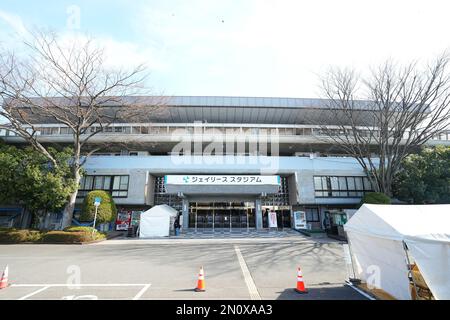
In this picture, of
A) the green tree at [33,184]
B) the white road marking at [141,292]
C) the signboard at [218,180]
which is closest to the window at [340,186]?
the signboard at [218,180]

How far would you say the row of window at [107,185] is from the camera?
22.3 metres

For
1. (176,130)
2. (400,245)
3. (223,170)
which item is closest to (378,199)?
(223,170)

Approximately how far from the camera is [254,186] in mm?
20344

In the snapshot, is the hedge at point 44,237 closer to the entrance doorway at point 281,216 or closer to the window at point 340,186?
the entrance doorway at point 281,216

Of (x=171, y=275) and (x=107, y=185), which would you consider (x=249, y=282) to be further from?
(x=107, y=185)

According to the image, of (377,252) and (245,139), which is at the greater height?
(245,139)

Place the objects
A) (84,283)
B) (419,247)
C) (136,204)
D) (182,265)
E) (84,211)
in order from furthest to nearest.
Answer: (136,204)
(84,211)
(182,265)
(84,283)
(419,247)

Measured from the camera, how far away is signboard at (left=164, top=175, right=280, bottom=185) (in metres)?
20.0

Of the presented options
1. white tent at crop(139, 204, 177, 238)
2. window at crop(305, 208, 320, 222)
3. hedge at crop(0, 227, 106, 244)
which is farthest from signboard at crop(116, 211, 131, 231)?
window at crop(305, 208, 320, 222)

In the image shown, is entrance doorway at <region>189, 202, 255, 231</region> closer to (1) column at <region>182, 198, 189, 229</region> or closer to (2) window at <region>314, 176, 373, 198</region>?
(1) column at <region>182, 198, 189, 229</region>

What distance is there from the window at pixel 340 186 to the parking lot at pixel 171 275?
12481 mm
